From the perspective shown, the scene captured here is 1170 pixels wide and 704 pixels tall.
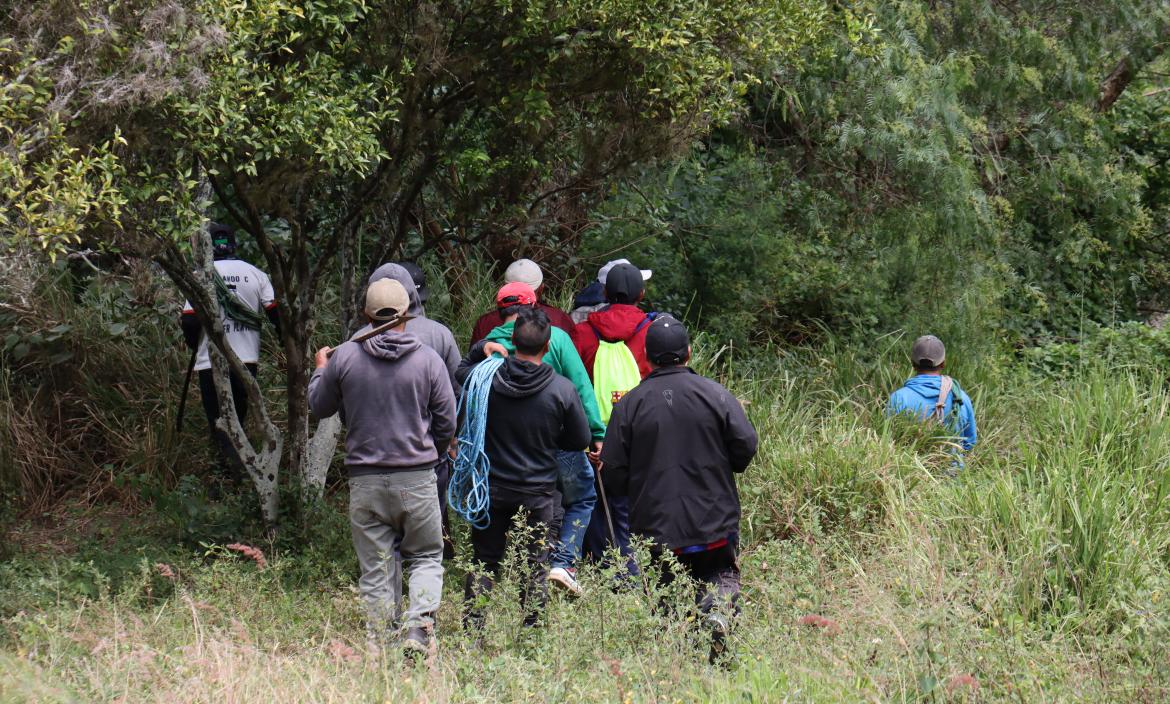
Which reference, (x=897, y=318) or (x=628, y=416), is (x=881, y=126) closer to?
(x=897, y=318)

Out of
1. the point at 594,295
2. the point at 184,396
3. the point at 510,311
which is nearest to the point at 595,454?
the point at 510,311

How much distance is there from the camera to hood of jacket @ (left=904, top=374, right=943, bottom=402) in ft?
26.7

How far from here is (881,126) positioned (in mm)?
9609

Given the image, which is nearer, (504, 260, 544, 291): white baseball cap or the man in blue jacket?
(504, 260, 544, 291): white baseball cap

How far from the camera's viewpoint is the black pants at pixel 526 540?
586cm

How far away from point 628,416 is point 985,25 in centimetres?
707

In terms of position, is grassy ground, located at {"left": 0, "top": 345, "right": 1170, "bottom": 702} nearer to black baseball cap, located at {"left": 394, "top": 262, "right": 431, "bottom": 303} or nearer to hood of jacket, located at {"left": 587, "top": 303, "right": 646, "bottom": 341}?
hood of jacket, located at {"left": 587, "top": 303, "right": 646, "bottom": 341}

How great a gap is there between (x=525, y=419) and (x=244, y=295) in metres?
3.24

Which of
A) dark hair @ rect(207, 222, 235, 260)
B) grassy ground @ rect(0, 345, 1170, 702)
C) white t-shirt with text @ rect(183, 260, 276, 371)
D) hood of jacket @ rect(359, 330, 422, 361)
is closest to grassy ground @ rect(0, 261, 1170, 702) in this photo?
grassy ground @ rect(0, 345, 1170, 702)

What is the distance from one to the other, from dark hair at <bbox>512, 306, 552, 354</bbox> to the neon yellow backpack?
2.65ft

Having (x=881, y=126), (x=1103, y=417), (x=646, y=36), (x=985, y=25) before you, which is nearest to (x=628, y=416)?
(x=646, y=36)

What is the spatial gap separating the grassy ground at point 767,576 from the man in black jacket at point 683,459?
0.40 m

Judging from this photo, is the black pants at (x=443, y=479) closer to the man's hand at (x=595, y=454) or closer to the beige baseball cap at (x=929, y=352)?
the man's hand at (x=595, y=454)

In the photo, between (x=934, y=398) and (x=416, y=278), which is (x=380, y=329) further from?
(x=934, y=398)
